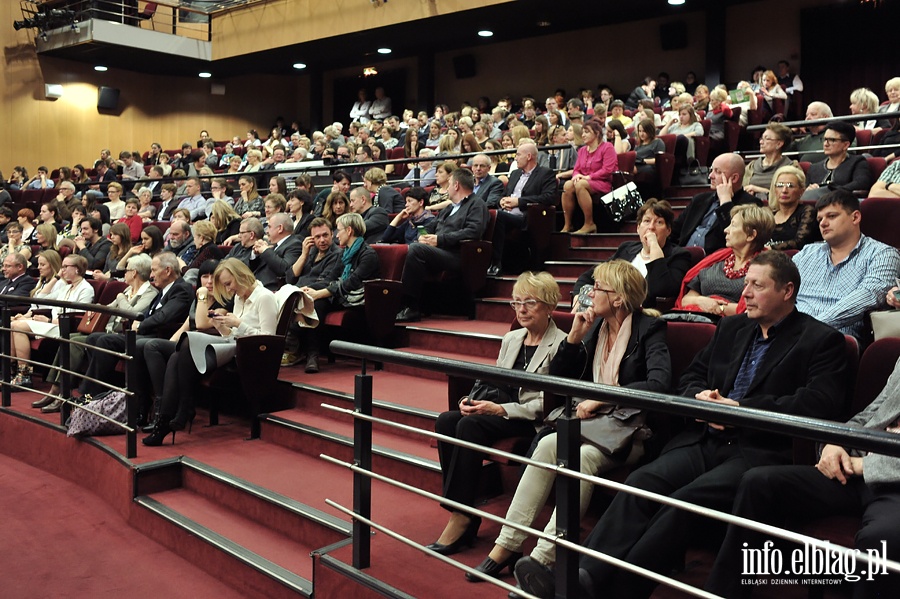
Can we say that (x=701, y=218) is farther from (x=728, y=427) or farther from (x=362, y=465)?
(x=362, y=465)

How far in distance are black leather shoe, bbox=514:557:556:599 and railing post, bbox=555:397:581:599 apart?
17cm

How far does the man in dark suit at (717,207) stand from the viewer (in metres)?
3.63

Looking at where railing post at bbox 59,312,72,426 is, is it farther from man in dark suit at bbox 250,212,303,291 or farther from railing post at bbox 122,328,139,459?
man in dark suit at bbox 250,212,303,291

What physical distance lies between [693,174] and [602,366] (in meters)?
3.85

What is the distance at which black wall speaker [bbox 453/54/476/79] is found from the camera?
1233cm

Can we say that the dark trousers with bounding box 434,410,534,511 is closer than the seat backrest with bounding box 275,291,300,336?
Yes

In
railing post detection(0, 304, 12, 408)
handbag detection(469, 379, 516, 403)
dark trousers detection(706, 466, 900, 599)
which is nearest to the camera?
dark trousers detection(706, 466, 900, 599)

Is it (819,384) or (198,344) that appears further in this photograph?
(198,344)

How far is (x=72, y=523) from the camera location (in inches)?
126

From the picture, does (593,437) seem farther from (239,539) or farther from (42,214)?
(42,214)

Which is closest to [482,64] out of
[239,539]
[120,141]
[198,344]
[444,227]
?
[120,141]

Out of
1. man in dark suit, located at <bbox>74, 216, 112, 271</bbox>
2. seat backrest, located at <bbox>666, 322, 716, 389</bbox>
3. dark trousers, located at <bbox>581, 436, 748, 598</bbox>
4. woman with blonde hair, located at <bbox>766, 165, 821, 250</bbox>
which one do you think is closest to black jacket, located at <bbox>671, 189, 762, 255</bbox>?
woman with blonde hair, located at <bbox>766, 165, 821, 250</bbox>

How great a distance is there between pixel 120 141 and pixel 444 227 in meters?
11.4

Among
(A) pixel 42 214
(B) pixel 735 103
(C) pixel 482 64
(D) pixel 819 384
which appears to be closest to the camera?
(D) pixel 819 384
